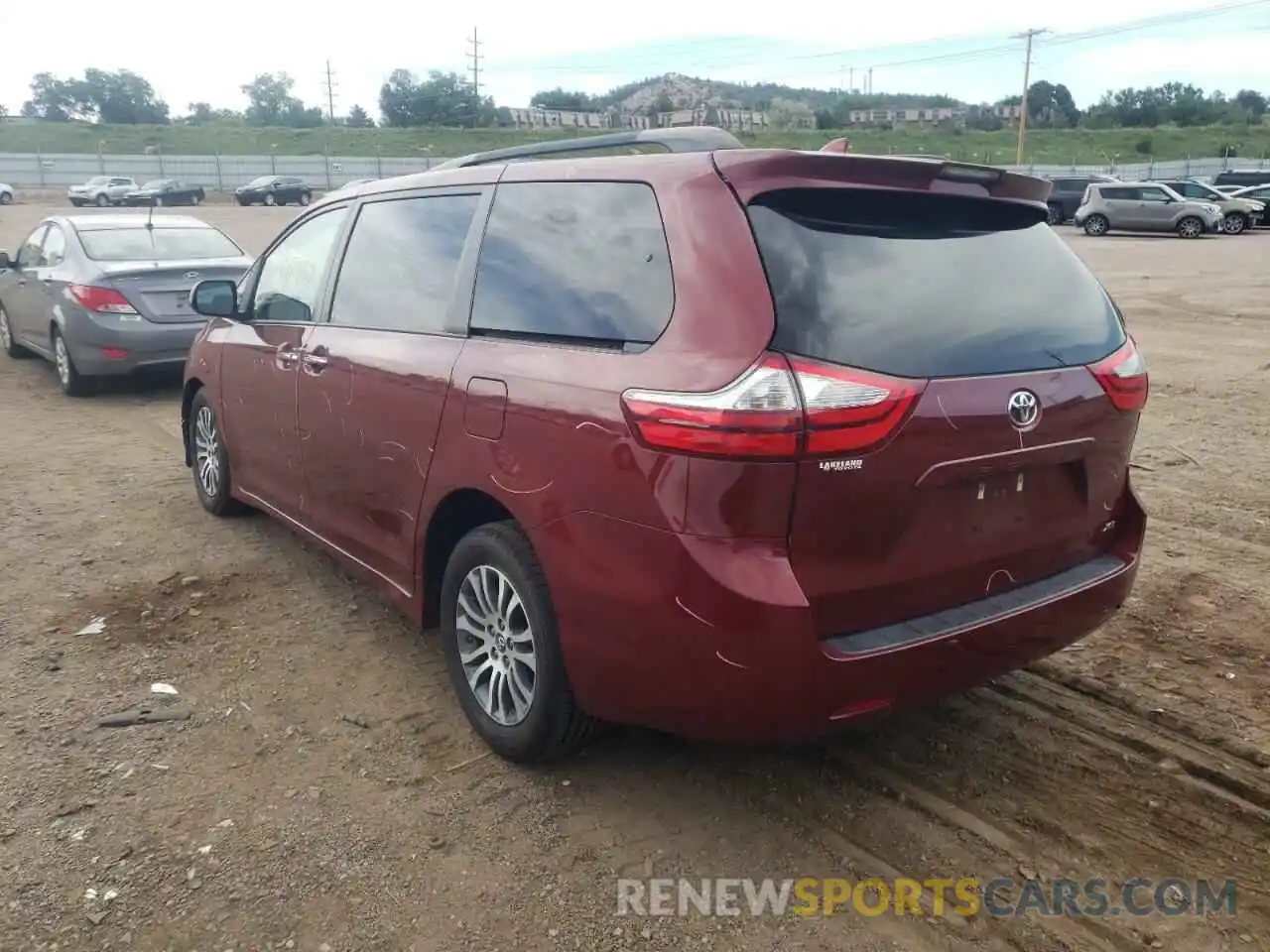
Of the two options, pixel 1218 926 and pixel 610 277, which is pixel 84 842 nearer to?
pixel 610 277

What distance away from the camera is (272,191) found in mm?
49562

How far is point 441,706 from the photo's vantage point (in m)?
3.76

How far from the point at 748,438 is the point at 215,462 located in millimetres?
4192

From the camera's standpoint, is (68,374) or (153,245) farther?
(153,245)

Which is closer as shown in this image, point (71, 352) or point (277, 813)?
point (277, 813)

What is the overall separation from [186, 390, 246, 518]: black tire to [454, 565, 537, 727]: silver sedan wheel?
2644mm

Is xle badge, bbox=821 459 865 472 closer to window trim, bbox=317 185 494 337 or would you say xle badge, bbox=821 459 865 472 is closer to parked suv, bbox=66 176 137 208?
window trim, bbox=317 185 494 337

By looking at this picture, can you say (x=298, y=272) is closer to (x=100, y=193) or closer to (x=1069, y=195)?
(x=1069, y=195)

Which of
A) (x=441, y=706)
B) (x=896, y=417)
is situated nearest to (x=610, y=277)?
(x=896, y=417)

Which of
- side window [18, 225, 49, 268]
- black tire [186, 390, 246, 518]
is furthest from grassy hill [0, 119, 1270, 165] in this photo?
black tire [186, 390, 246, 518]

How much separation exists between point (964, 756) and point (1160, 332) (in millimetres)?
10234

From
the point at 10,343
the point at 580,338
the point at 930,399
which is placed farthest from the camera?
the point at 10,343

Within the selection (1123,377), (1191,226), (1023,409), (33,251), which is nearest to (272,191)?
(1191,226)

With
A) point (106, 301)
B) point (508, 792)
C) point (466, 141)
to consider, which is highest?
point (466, 141)
